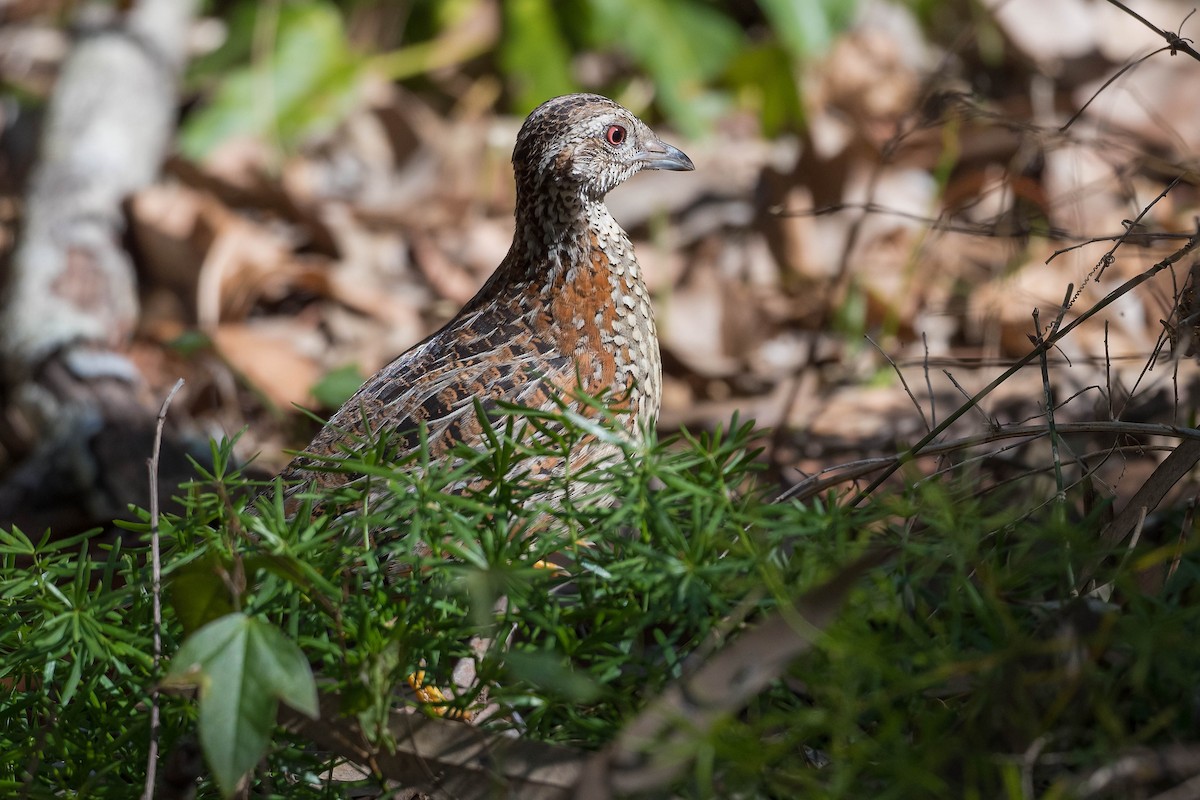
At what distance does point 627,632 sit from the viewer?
2391mm

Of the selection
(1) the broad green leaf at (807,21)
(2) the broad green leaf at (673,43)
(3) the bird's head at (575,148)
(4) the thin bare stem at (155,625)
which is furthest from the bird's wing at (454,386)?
(1) the broad green leaf at (807,21)

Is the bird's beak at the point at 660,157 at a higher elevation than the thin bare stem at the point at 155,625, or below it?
higher

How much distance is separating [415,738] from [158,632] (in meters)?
0.52

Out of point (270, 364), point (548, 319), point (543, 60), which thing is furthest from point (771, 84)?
point (548, 319)

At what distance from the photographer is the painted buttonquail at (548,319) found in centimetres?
371

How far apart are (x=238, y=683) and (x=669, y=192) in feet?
18.9

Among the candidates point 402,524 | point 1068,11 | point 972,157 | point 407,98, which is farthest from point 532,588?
point 1068,11

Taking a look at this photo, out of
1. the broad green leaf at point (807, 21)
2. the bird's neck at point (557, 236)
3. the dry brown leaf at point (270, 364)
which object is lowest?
the dry brown leaf at point (270, 364)

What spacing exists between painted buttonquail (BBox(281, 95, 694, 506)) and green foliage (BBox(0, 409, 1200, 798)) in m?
0.98

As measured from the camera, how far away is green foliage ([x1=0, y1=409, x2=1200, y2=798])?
6.60 feet

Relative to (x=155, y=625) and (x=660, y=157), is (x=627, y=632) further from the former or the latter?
(x=660, y=157)

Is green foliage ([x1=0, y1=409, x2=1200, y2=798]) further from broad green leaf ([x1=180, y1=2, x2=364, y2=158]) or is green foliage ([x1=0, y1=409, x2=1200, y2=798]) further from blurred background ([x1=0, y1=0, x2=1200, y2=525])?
broad green leaf ([x1=180, y1=2, x2=364, y2=158])

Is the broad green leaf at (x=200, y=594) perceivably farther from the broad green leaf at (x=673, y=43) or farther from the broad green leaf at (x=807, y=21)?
the broad green leaf at (x=807, y=21)

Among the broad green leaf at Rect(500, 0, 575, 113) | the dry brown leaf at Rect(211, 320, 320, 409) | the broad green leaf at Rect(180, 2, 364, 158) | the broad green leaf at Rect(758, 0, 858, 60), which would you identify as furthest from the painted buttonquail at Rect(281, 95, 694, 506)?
the broad green leaf at Rect(180, 2, 364, 158)
